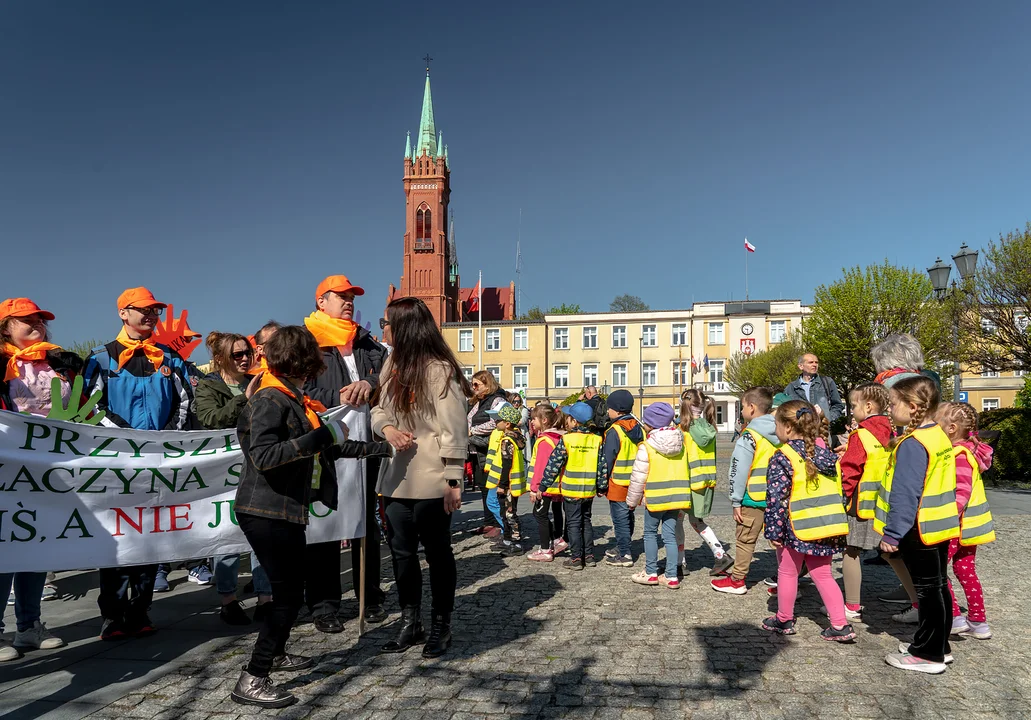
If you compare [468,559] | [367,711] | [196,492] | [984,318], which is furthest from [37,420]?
[984,318]

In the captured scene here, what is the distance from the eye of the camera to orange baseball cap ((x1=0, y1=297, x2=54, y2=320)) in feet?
16.8

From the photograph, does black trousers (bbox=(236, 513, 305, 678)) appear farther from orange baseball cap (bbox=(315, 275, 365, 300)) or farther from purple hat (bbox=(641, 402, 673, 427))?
purple hat (bbox=(641, 402, 673, 427))

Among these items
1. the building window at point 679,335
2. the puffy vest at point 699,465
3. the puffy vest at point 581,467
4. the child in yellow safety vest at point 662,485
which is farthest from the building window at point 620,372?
the child in yellow safety vest at point 662,485

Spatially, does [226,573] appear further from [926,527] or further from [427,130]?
[427,130]

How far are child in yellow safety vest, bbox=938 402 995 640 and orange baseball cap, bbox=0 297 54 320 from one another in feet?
20.3

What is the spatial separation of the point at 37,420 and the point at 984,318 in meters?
21.4

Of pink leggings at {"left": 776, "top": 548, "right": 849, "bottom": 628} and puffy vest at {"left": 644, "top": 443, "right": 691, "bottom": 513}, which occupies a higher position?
puffy vest at {"left": 644, "top": 443, "right": 691, "bottom": 513}

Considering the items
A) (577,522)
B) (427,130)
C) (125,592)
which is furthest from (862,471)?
(427,130)

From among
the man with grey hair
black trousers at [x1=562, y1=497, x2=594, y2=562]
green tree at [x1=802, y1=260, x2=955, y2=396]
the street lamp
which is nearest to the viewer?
black trousers at [x1=562, y1=497, x2=594, y2=562]

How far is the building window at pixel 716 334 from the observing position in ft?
220

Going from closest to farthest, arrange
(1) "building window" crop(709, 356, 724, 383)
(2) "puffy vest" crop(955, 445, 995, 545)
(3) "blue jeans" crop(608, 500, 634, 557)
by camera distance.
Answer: (2) "puffy vest" crop(955, 445, 995, 545)
(3) "blue jeans" crop(608, 500, 634, 557)
(1) "building window" crop(709, 356, 724, 383)

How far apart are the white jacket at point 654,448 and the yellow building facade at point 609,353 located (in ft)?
199

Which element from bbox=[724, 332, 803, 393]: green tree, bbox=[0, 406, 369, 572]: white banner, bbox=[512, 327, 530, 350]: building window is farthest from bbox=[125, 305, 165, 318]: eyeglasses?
bbox=[512, 327, 530, 350]: building window

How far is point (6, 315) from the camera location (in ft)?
16.8
